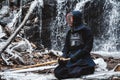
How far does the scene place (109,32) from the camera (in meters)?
17.3

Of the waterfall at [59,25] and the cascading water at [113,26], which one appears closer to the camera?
the cascading water at [113,26]

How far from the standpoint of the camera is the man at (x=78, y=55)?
25.4 feet

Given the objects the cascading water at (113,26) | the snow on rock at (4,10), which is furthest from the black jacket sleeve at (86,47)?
the snow on rock at (4,10)

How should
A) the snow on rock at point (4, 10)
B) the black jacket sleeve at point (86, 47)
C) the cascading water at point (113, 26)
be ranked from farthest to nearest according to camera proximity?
the cascading water at point (113, 26)
the snow on rock at point (4, 10)
the black jacket sleeve at point (86, 47)

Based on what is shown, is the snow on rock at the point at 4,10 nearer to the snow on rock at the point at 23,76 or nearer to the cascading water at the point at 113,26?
the cascading water at the point at 113,26

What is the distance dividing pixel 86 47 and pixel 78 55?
230mm

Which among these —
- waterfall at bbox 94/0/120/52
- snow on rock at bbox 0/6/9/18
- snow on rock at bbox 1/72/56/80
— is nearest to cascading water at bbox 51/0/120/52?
waterfall at bbox 94/0/120/52

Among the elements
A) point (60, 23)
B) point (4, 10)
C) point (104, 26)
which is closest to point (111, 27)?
point (104, 26)

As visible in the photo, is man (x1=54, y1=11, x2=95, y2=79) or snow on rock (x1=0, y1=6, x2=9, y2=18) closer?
man (x1=54, y1=11, x2=95, y2=79)

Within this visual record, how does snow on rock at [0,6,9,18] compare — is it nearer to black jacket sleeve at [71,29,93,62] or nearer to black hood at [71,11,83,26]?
black hood at [71,11,83,26]

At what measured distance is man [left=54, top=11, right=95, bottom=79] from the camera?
304 inches

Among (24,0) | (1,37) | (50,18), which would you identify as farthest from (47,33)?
(1,37)

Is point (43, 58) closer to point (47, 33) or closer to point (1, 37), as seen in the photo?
point (1, 37)

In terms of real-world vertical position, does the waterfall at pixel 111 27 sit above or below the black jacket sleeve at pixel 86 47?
below
